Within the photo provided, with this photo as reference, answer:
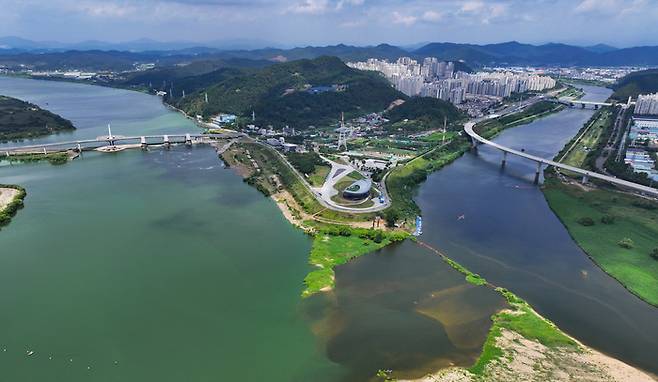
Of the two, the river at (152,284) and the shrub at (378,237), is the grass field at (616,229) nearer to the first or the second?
the shrub at (378,237)

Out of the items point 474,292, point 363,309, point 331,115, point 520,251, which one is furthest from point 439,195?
point 331,115

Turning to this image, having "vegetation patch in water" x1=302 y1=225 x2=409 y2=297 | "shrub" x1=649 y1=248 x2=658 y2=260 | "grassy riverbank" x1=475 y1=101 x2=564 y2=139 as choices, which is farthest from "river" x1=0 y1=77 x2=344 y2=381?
"grassy riverbank" x1=475 y1=101 x2=564 y2=139

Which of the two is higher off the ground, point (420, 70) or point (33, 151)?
point (420, 70)

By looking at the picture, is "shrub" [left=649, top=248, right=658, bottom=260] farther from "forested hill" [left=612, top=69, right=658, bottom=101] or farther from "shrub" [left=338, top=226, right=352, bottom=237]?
"forested hill" [left=612, top=69, right=658, bottom=101]

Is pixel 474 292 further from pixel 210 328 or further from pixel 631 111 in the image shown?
pixel 631 111

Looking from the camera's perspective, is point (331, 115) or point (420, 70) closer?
point (331, 115)

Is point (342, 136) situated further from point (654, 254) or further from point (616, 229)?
point (654, 254)
